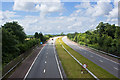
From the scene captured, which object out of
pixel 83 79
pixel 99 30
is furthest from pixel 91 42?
pixel 83 79

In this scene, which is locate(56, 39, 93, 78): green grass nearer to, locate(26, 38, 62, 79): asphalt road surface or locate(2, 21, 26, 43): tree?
locate(26, 38, 62, 79): asphalt road surface

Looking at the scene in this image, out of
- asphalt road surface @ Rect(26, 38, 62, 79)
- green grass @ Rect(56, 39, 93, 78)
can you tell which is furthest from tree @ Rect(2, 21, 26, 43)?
green grass @ Rect(56, 39, 93, 78)

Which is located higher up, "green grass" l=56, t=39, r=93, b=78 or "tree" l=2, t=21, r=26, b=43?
"tree" l=2, t=21, r=26, b=43

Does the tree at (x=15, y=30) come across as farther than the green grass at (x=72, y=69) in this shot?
Yes

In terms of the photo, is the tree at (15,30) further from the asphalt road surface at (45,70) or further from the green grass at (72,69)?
the green grass at (72,69)

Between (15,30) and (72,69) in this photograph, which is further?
(15,30)

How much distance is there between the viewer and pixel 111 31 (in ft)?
235

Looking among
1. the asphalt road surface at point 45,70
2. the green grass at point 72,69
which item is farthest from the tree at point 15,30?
the green grass at point 72,69

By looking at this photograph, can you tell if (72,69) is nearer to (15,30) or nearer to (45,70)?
(45,70)

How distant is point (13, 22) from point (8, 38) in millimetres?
29671

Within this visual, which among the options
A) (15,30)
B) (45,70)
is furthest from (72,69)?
(15,30)

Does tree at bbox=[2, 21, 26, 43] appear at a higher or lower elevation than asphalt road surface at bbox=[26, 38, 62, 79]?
higher

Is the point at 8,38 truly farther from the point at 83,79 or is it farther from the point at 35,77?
the point at 83,79

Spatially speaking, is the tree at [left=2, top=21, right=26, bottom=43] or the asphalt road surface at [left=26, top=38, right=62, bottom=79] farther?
the tree at [left=2, top=21, right=26, bottom=43]
